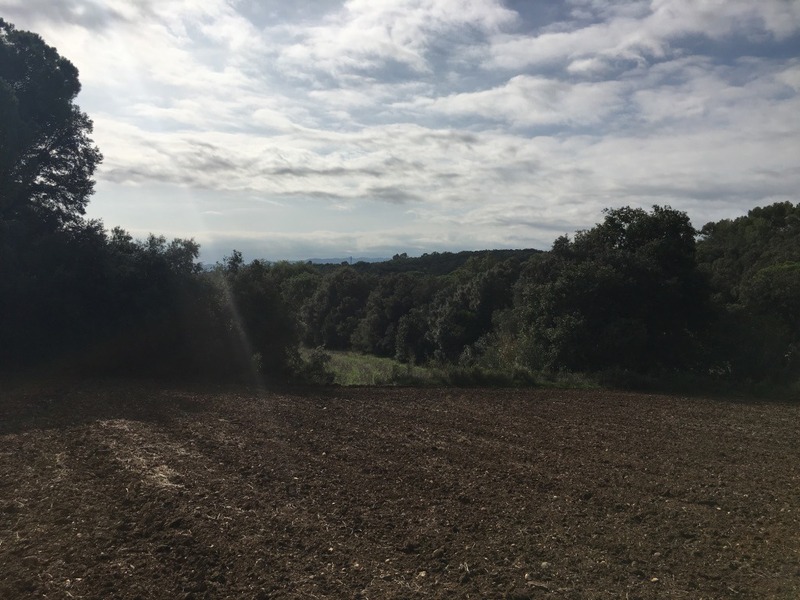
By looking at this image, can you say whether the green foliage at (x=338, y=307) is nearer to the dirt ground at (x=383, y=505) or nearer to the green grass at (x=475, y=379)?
the green grass at (x=475, y=379)

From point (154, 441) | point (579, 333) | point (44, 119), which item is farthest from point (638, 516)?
point (44, 119)

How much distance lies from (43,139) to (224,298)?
7.00 m

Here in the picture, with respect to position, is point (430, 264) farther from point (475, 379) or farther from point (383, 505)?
point (383, 505)

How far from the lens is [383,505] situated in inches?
253

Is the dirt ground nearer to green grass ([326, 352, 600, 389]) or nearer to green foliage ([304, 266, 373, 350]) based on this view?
green grass ([326, 352, 600, 389])

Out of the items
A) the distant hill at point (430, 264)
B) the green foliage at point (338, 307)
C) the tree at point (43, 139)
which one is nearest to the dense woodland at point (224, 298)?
the tree at point (43, 139)

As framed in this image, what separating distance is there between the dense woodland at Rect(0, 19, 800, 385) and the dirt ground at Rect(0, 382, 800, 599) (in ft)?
17.0

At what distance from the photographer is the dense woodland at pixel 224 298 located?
16266 mm

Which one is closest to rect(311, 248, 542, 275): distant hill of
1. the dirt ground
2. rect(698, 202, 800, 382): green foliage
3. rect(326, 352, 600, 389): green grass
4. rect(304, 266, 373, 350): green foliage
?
rect(304, 266, 373, 350): green foliage

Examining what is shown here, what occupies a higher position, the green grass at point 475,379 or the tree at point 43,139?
the tree at point 43,139

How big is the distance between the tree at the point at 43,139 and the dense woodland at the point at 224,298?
4 cm

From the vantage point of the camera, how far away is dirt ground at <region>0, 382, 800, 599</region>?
15.4 ft

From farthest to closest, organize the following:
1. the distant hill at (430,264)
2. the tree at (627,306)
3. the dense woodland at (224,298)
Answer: the distant hill at (430,264), the tree at (627,306), the dense woodland at (224,298)

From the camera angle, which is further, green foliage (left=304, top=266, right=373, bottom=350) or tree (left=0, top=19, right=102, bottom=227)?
green foliage (left=304, top=266, right=373, bottom=350)
